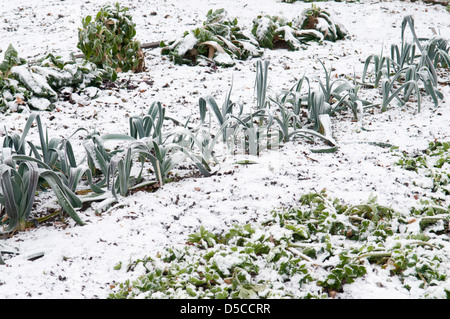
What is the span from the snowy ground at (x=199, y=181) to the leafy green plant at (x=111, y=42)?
8.0 inches

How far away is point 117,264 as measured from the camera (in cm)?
183

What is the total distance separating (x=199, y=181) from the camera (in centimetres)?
251

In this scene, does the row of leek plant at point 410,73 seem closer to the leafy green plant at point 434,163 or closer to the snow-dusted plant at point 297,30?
the leafy green plant at point 434,163

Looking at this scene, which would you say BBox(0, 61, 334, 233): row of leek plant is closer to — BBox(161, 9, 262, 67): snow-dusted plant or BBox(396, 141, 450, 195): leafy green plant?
BBox(396, 141, 450, 195): leafy green plant

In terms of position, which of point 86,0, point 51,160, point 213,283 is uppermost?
point 86,0

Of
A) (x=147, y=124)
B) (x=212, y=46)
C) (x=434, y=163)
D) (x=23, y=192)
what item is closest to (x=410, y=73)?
(x=434, y=163)

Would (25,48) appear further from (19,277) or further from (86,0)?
(19,277)

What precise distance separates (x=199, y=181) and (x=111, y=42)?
2367mm

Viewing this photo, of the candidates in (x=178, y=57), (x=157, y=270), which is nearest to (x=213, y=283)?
(x=157, y=270)

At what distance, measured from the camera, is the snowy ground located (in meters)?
1.79

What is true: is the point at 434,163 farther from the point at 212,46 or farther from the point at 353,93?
the point at 212,46

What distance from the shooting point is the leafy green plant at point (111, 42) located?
13.4ft

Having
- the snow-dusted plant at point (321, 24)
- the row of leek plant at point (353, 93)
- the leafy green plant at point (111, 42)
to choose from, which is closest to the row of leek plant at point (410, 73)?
the row of leek plant at point (353, 93)
